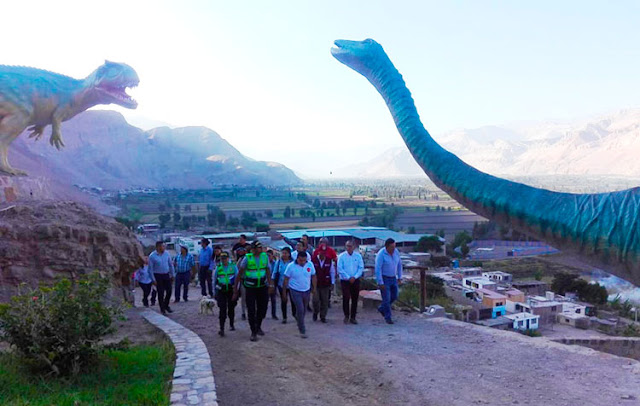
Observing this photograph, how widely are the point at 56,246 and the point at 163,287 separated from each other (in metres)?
1.96

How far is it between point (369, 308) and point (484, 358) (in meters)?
3.51

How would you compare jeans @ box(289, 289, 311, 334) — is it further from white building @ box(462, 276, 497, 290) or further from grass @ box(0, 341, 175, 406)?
white building @ box(462, 276, 497, 290)

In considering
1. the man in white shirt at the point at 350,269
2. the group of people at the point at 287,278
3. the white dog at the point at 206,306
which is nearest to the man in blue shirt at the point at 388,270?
the group of people at the point at 287,278

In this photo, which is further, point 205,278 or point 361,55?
point 205,278

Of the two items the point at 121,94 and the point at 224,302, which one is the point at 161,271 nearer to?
the point at 224,302

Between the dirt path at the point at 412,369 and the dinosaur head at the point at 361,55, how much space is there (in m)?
3.03

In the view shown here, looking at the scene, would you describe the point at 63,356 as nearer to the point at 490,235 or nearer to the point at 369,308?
the point at 369,308

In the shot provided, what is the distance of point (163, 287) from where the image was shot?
8.95 m

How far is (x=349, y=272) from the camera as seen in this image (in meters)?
7.90

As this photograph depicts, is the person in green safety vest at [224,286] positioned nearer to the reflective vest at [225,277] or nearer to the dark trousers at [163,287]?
the reflective vest at [225,277]

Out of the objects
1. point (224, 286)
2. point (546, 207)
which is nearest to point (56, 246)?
point (224, 286)

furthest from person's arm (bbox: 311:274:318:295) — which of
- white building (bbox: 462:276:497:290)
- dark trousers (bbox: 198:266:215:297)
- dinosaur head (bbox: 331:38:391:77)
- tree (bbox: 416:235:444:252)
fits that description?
tree (bbox: 416:235:444:252)

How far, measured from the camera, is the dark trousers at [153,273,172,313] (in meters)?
8.93

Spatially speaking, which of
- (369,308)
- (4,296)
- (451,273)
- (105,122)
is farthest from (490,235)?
A: (105,122)
